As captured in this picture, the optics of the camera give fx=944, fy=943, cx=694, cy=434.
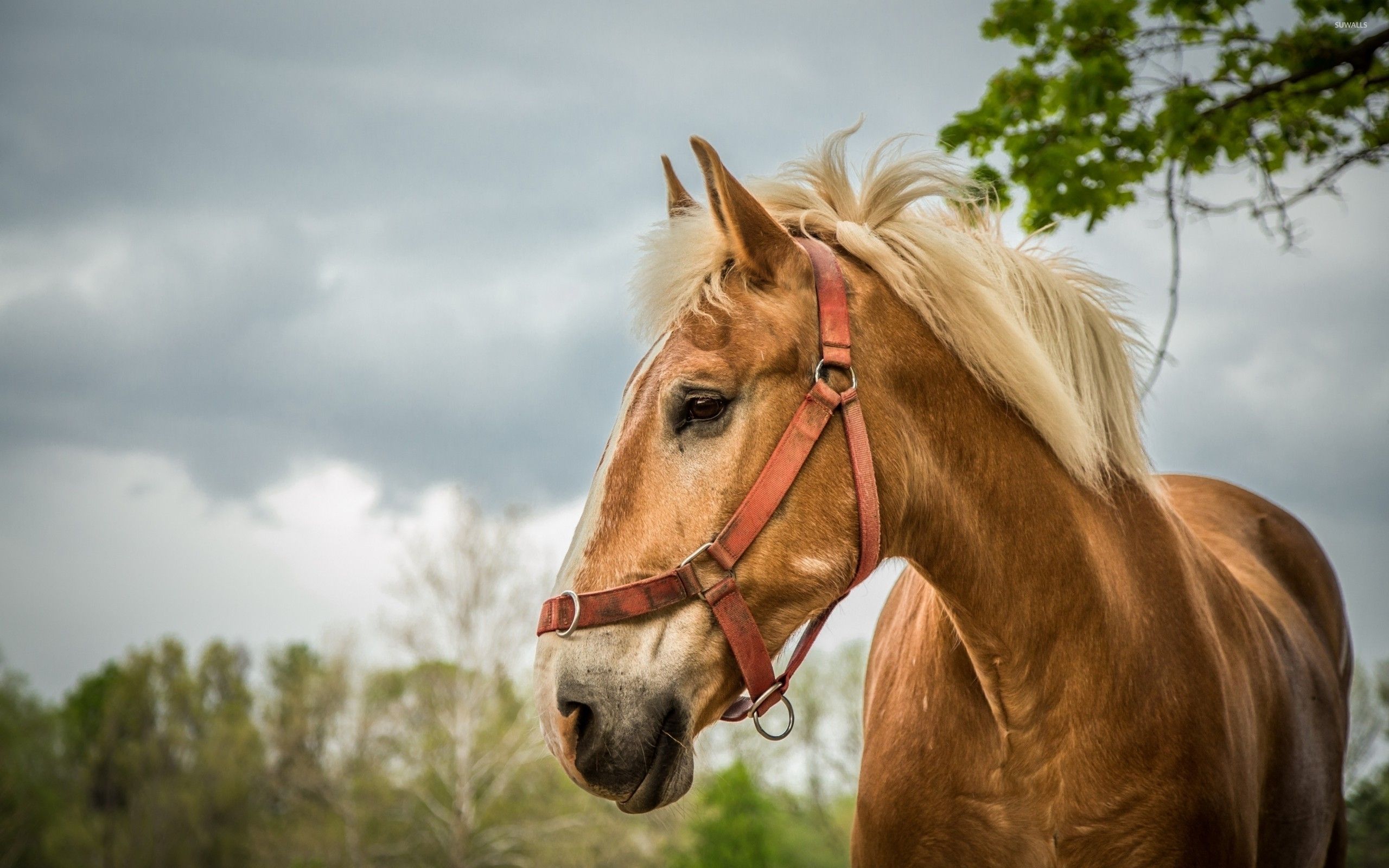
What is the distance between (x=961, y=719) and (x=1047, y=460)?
2.52 ft

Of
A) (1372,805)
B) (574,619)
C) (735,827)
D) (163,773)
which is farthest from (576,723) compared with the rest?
(163,773)

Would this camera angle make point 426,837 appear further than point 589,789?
Yes

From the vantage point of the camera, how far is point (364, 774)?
2611 cm

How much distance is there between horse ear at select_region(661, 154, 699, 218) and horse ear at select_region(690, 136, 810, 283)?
0.53 metres

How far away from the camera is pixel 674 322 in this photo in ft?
7.76

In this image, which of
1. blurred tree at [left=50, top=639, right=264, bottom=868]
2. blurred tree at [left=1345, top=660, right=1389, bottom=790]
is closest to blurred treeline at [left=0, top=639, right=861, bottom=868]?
blurred tree at [left=50, top=639, right=264, bottom=868]

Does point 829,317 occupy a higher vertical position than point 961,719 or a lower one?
higher

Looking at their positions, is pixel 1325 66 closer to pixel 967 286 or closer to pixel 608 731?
pixel 967 286

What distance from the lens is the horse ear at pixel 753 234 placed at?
2279mm

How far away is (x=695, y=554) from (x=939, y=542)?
0.71m

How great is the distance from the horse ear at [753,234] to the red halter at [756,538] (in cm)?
6

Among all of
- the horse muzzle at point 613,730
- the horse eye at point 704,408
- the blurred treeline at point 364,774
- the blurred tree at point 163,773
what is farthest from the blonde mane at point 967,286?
the blurred tree at point 163,773

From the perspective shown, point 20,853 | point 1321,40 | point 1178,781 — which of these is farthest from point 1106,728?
point 20,853

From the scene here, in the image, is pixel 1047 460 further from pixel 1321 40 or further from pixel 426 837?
pixel 426 837
